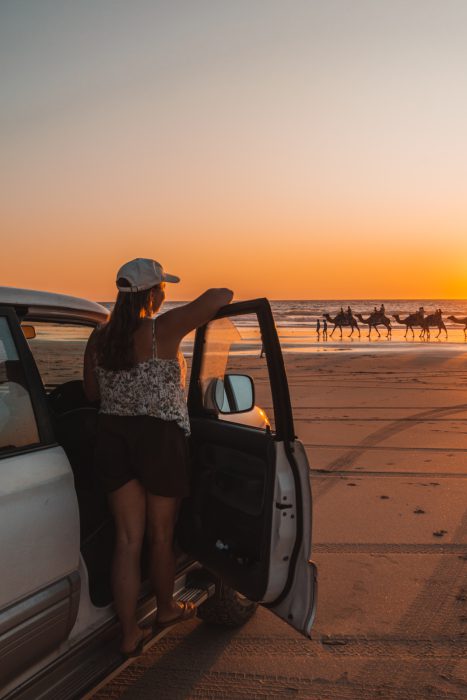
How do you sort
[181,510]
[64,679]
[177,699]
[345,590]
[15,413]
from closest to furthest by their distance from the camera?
[64,679], [15,413], [177,699], [181,510], [345,590]

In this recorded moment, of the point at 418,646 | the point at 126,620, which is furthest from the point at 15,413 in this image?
the point at 418,646

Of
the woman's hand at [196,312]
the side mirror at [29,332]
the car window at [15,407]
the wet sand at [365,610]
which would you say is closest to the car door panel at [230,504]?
the woman's hand at [196,312]

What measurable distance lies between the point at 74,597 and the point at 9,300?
3.91 feet

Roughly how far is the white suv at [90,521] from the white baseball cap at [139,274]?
0.35 m

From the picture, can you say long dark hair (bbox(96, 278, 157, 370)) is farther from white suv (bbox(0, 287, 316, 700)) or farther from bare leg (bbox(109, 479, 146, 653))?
bare leg (bbox(109, 479, 146, 653))

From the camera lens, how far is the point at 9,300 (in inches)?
100

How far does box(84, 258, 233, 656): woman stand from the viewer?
105 inches

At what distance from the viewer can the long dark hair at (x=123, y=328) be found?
2.65m

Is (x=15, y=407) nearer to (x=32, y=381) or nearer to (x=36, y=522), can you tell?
(x=32, y=381)

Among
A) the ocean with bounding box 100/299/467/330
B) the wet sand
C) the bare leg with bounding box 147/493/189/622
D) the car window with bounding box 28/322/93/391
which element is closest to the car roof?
the car window with bounding box 28/322/93/391

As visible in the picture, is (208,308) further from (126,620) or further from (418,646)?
(418,646)

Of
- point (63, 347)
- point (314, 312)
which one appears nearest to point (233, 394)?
point (63, 347)

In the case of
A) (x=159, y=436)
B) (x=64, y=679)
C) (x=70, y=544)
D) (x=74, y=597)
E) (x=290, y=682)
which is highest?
(x=159, y=436)

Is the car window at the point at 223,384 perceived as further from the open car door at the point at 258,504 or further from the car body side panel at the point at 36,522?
the car body side panel at the point at 36,522
